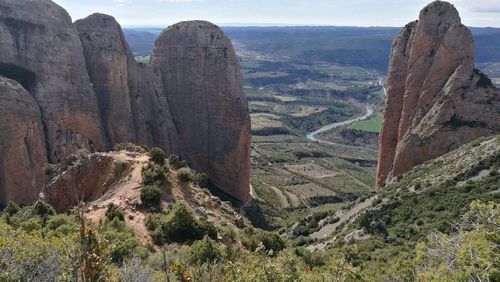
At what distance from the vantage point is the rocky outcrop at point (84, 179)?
3547cm

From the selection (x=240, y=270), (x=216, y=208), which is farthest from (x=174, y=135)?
(x=240, y=270)

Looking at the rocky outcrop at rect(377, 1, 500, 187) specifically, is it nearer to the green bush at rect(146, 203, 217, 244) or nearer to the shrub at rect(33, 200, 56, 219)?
the green bush at rect(146, 203, 217, 244)

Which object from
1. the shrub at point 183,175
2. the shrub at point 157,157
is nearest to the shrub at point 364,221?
the shrub at point 183,175

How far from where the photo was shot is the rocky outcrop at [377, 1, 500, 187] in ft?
159

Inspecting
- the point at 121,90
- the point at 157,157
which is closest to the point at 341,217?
the point at 157,157

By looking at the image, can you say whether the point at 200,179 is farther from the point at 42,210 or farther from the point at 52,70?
the point at 52,70

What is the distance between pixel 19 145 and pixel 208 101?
86.6 feet

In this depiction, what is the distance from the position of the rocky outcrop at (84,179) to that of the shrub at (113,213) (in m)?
6.97

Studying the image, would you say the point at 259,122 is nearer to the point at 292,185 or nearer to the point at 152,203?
the point at 292,185

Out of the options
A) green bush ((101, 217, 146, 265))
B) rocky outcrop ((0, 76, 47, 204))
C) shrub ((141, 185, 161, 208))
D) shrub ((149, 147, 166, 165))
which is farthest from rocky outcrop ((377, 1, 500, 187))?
rocky outcrop ((0, 76, 47, 204))

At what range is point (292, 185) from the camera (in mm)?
85688

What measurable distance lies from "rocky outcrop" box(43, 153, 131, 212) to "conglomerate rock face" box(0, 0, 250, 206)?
1168cm

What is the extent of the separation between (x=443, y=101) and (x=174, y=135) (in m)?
34.4

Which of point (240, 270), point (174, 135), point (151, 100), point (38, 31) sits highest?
point (38, 31)
